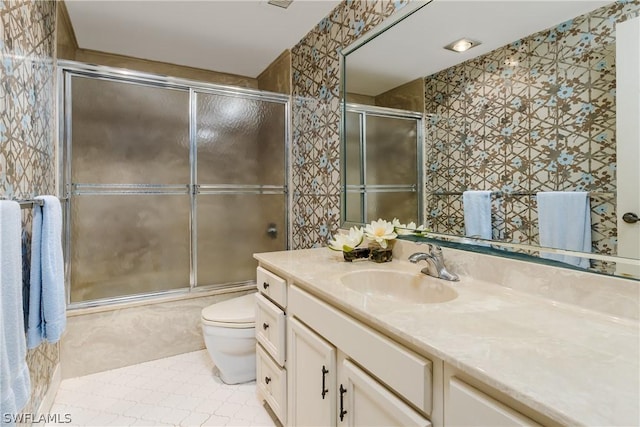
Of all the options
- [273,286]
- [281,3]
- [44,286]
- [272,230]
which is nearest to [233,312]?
[273,286]

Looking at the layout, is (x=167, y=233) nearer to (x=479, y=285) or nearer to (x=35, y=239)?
(x=35, y=239)

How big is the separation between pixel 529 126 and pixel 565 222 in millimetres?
321

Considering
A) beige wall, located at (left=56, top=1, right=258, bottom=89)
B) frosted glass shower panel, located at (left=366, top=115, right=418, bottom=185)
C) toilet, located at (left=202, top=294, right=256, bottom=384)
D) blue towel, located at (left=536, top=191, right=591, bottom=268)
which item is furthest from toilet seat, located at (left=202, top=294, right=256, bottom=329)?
beige wall, located at (left=56, top=1, right=258, bottom=89)

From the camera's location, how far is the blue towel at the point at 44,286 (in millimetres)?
1127

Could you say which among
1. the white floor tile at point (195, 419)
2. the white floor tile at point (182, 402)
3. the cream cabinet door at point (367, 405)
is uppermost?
the cream cabinet door at point (367, 405)

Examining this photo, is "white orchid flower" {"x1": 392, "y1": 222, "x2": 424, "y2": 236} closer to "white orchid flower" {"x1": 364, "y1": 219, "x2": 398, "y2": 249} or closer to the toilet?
"white orchid flower" {"x1": 364, "y1": 219, "x2": 398, "y2": 249}

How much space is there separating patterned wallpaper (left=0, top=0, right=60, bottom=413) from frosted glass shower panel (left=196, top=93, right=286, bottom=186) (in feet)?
2.77

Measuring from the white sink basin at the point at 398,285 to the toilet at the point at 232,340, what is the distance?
2.66 ft

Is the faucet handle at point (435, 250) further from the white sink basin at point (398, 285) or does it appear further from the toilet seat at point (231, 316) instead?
the toilet seat at point (231, 316)

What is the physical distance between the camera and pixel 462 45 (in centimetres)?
127

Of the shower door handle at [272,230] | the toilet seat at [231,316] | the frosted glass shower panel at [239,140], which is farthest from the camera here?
the shower door handle at [272,230]

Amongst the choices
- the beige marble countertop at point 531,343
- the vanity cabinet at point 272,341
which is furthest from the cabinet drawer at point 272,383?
the beige marble countertop at point 531,343

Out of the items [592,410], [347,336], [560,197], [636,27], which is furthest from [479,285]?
[636,27]

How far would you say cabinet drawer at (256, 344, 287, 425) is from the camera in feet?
4.60
